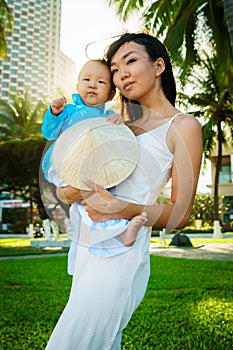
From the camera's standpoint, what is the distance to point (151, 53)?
1229mm

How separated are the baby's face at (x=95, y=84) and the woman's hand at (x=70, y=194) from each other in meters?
0.36

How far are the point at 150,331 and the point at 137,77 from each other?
2551 millimetres

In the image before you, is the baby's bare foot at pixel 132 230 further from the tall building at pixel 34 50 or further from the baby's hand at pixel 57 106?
the tall building at pixel 34 50

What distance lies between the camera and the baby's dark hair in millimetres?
1238

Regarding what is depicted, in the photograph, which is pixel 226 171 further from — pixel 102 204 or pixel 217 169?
pixel 102 204

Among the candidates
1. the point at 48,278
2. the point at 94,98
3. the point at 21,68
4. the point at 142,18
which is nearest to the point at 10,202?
the point at 142,18

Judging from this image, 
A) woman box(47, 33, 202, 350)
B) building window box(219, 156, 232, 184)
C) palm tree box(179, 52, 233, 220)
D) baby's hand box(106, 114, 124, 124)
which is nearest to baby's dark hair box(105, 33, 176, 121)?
woman box(47, 33, 202, 350)

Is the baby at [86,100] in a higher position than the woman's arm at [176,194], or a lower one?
higher

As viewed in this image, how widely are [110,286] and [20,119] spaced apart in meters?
22.9

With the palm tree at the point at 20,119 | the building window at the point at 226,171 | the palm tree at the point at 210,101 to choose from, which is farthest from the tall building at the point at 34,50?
the palm tree at the point at 210,101

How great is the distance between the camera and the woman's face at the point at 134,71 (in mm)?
1191

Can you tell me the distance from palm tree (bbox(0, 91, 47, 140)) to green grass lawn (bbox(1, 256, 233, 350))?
16.3 meters

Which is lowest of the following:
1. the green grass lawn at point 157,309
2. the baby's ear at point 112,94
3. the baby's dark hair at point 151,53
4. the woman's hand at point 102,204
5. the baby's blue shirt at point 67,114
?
the green grass lawn at point 157,309

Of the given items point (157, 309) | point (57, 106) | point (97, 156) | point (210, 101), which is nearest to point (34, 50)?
point (210, 101)
